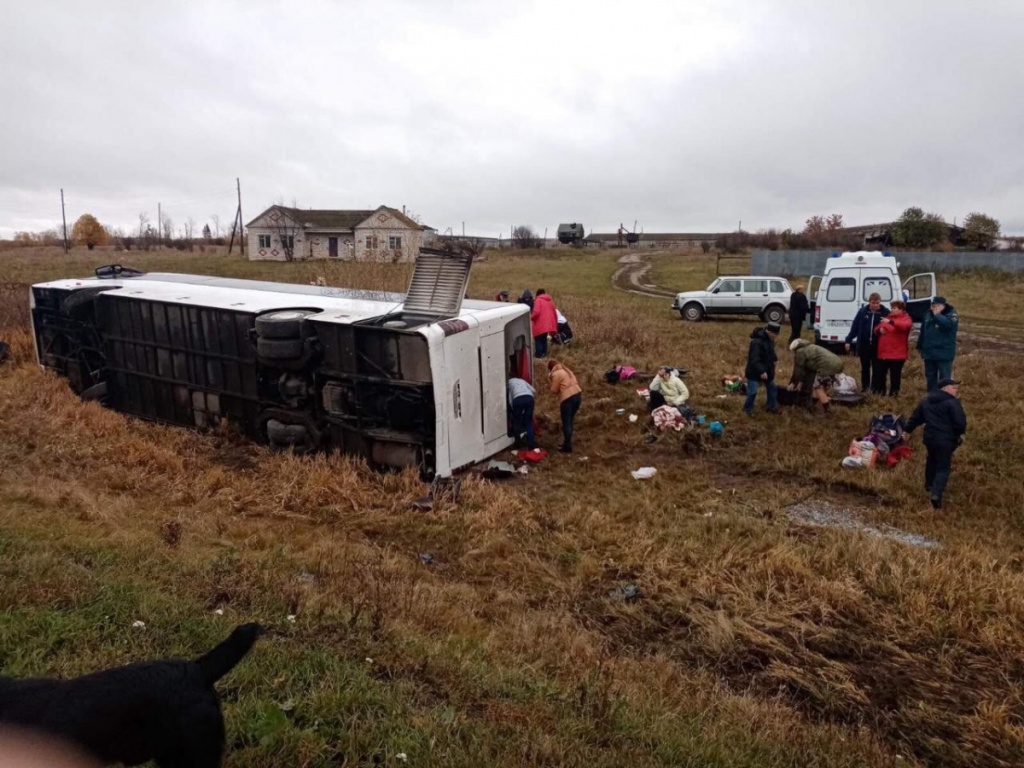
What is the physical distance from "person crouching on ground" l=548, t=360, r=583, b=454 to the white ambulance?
874 cm

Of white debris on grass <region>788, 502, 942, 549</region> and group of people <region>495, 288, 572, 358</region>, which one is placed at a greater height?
group of people <region>495, 288, 572, 358</region>

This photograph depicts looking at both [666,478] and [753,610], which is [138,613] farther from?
[666,478]

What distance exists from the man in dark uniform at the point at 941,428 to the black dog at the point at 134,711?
6.83 meters

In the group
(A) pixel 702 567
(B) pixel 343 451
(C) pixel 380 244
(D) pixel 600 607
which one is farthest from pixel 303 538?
(C) pixel 380 244

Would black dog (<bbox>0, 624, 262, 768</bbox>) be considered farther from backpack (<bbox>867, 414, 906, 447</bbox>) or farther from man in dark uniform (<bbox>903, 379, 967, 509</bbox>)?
backpack (<bbox>867, 414, 906, 447</bbox>)

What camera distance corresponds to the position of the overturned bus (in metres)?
7.52

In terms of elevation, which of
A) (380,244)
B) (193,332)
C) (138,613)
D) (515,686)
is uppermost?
(380,244)

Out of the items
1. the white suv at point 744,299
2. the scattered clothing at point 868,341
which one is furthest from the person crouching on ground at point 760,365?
the white suv at point 744,299

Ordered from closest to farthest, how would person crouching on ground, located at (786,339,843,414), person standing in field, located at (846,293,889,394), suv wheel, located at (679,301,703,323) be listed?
person crouching on ground, located at (786,339,843,414)
person standing in field, located at (846,293,889,394)
suv wheel, located at (679,301,703,323)

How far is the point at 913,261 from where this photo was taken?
109ft

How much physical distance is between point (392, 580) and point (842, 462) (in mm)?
5690

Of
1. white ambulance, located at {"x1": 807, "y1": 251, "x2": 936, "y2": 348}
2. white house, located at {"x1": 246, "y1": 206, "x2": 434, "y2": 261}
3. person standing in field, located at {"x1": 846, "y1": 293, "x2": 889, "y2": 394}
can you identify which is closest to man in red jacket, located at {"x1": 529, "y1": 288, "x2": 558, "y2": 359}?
person standing in field, located at {"x1": 846, "y1": 293, "x2": 889, "y2": 394}

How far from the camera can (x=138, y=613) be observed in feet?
12.9

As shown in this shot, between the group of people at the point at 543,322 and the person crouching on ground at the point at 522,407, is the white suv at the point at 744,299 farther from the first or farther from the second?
the person crouching on ground at the point at 522,407
